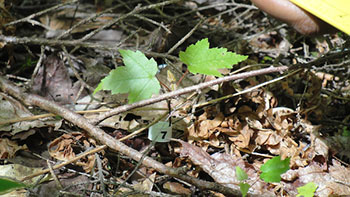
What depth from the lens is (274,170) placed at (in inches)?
60.0

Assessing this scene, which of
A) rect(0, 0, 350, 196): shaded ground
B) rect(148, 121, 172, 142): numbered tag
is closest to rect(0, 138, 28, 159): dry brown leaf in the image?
rect(0, 0, 350, 196): shaded ground

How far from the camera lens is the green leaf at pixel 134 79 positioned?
1.56 metres

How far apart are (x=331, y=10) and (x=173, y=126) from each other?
1.19 metres

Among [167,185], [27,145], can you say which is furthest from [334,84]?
[27,145]

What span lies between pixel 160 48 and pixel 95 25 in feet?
2.69

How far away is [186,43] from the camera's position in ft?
9.00

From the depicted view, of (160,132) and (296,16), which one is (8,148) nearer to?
(160,132)

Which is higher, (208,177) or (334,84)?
(334,84)

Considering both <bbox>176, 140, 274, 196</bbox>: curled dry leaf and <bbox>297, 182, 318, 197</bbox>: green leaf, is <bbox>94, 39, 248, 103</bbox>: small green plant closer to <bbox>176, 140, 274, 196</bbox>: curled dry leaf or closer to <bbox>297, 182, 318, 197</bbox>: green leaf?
<bbox>176, 140, 274, 196</bbox>: curled dry leaf

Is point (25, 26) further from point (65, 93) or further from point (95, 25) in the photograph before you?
point (65, 93)

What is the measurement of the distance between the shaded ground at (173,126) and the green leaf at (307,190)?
0.12 metres

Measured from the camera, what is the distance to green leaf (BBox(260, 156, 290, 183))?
149cm

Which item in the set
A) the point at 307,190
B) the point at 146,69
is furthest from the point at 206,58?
the point at 307,190

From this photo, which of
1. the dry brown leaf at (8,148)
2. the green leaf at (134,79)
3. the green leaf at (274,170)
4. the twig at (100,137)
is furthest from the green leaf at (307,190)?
the dry brown leaf at (8,148)
